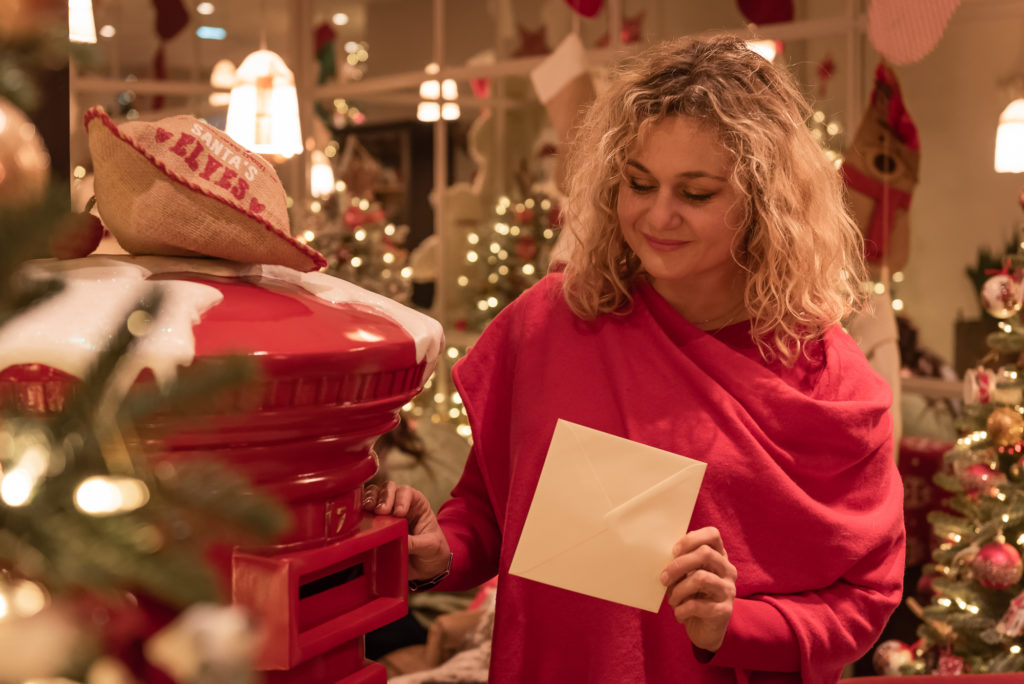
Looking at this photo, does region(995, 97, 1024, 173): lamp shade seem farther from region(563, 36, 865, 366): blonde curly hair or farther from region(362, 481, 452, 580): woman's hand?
region(362, 481, 452, 580): woman's hand

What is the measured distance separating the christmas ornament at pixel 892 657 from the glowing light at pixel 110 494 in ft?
9.76

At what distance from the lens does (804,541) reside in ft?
4.11

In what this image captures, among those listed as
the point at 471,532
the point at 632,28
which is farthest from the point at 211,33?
the point at 471,532

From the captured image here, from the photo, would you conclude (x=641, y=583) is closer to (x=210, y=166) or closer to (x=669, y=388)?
(x=669, y=388)

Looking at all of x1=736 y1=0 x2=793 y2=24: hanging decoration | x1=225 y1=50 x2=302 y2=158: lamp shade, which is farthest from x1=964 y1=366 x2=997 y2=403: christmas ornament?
x1=225 y1=50 x2=302 y2=158: lamp shade

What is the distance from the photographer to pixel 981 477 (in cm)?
264

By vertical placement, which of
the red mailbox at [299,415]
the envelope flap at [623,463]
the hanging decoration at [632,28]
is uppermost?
the hanging decoration at [632,28]

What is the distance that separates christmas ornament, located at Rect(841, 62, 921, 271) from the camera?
3658 millimetres

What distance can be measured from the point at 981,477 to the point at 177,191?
95.4 inches

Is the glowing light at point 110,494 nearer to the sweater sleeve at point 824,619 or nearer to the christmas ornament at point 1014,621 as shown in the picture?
the sweater sleeve at point 824,619

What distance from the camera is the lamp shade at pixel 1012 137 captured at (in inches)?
132

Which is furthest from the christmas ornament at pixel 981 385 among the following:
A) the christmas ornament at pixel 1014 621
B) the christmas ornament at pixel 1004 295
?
the christmas ornament at pixel 1014 621

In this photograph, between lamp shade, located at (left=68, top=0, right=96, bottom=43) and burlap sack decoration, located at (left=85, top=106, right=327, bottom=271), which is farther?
lamp shade, located at (left=68, top=0, right=96, bottom=43)

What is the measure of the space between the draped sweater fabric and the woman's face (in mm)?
128
